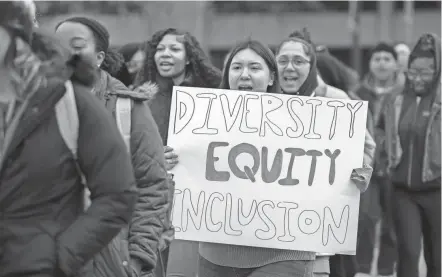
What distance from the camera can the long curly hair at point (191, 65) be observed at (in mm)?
7324

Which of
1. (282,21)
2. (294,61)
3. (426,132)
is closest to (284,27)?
(282,21)

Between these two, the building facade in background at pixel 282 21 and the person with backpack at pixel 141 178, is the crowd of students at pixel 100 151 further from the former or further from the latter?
the building facade in background at pixel 282 21

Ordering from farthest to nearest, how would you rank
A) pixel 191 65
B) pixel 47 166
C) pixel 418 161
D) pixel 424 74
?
pixel 424 74, pixel 418 161, pixel 191 65, pixel 47 166

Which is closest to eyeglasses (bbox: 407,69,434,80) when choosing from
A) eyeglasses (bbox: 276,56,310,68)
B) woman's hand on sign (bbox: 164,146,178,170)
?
eyeglasses (bbox: 276,56,310,68)

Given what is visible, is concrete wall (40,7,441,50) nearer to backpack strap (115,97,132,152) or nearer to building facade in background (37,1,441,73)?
building facade in background (37,1,441,73)

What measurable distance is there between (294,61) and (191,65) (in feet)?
2.41

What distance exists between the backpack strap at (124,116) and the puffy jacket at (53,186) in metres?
0.84

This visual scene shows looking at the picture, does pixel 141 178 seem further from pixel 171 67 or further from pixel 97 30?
pixel 171 67

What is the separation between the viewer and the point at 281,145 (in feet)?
20.1

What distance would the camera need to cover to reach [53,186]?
3.60 meters

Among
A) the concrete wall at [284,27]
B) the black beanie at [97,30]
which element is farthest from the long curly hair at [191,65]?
the concrete wall at [284,27]

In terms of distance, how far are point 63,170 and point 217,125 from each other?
8.66ft

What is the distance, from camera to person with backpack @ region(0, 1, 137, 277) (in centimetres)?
354

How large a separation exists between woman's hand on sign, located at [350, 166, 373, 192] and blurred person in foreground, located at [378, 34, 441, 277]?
2410mm
